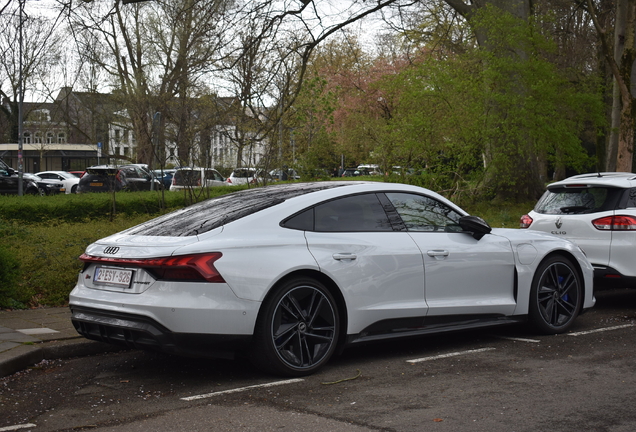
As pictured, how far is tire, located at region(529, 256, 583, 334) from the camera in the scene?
762 cm

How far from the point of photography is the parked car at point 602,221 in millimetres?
9078

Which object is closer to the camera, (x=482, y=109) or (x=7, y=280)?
(x=7, y=280)

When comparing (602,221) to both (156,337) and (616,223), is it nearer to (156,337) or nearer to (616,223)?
(616,223)

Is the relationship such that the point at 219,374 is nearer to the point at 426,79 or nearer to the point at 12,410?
the point at 12,410

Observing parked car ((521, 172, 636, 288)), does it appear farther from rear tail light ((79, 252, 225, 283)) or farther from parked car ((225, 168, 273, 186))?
parked car ((225, 168, 273, 186))

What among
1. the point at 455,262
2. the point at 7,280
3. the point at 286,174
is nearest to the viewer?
the point at 455,262

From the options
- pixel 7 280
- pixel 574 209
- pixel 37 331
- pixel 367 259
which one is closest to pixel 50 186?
pixel 7 280

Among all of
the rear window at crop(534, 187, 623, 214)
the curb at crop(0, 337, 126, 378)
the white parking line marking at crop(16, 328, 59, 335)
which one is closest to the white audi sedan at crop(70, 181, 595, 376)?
the curb at crop(0, 337, 126, 378)

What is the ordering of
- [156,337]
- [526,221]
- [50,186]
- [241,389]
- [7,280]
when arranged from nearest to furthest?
[156,337]
[241,389]
[7,280]
[526,221]
[50,186]

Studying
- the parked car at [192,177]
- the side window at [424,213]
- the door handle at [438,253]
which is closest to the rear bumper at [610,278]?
the side window at [424,213]

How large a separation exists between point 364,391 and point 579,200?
5.04 meters

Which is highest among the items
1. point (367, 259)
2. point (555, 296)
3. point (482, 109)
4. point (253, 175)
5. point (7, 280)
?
point (482, 109)

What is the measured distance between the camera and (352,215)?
6.57 m

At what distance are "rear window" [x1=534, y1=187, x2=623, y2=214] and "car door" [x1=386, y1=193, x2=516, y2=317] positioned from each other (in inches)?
97.9
